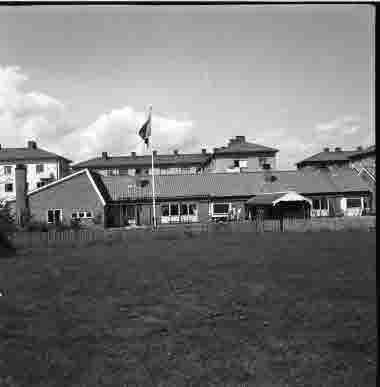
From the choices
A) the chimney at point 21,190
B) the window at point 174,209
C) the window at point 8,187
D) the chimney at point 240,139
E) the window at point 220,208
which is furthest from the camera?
the chimney at point 240,139

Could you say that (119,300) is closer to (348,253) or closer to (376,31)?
(376,31)

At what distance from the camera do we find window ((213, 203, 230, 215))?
31.9m

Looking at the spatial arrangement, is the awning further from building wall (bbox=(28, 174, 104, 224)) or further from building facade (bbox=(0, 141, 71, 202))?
building facade (bbox=(0, 141, 71, 202))

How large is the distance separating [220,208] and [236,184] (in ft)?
11.0

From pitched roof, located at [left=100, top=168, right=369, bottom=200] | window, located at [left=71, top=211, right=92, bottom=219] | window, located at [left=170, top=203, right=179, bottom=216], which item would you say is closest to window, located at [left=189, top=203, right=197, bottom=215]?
pitched roof, located at [left=100, top=168, right=369, bottom=200]

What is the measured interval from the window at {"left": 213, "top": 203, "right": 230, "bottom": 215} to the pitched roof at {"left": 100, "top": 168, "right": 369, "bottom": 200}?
2.98 feet

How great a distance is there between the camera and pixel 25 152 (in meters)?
56.8

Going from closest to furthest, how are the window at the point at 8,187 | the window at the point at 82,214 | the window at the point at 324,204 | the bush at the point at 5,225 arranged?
the bush at the point at 5,225 < the window at the point at 82,214 < the window at the point at 324,204 < the window at the point at 8,187

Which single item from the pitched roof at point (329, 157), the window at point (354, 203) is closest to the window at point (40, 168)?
the window at point (354, 203)

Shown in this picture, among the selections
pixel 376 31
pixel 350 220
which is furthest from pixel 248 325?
pixel 350 220

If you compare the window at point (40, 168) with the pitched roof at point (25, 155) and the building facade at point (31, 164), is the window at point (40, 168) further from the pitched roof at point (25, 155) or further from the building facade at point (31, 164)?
the pitched roof at point (25, 155)

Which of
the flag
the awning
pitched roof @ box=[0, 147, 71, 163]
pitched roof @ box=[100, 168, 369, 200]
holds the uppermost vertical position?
pitched roof @ box=[0, 147, 71, 163]

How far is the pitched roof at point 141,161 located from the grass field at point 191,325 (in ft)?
188

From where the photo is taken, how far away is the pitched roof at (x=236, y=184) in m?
32.0
